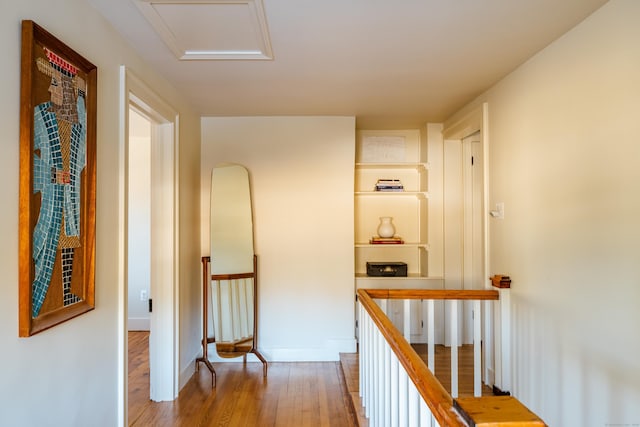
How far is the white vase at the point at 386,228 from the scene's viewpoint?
3.88m

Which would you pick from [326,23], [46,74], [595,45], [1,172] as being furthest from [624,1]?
[1,172]

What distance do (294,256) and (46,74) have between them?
2.53 metres

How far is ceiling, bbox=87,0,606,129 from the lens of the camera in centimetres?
170

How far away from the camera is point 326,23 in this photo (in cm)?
182

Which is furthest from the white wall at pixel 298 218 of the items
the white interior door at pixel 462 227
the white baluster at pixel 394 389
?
the white baluster at pixel 394 389

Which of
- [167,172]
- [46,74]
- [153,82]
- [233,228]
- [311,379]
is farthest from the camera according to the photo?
[233,228]

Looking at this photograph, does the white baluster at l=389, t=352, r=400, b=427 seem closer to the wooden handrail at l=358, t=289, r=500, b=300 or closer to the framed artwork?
the wooden handrail at l=358, t=289, r=500, b=300

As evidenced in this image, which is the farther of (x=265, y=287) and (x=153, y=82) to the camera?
(x=265, y=287)

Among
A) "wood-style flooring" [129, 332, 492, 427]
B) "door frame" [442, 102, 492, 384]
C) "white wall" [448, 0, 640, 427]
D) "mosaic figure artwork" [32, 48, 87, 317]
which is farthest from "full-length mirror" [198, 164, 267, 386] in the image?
"white wall" [448, 0, 640, 427]

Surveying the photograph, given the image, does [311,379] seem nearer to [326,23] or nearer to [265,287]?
[265,287]

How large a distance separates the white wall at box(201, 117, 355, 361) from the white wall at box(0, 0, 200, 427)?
126cm

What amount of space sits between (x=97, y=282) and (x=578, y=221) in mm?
2427

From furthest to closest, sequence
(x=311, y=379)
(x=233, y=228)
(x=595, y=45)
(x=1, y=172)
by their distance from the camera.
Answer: (x=233, y=228), (x=311, y=379), (x=595, y=45), (x=1, y=172)

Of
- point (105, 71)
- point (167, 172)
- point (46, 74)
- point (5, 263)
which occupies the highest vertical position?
point (105, 71)
